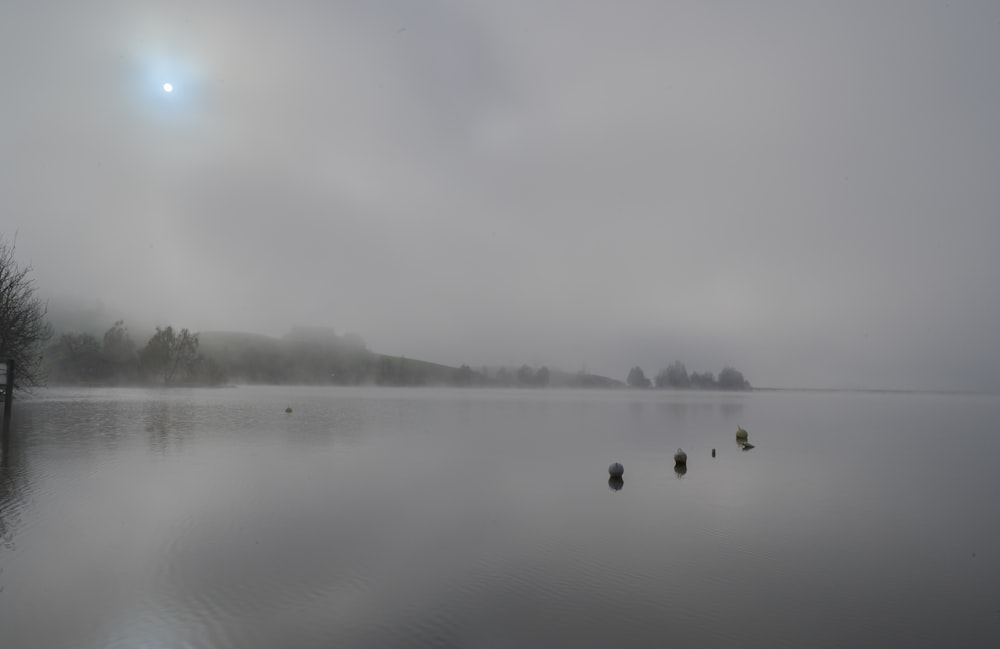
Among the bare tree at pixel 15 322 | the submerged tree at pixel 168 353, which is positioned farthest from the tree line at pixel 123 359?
the bare tree at pixel 15 322

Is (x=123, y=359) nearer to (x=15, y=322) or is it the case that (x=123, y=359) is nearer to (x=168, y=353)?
(x=168, y=353)

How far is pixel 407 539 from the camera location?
1478 cm

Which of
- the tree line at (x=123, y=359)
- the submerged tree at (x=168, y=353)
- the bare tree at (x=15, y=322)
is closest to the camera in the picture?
the bare tree at (x=15, y=322)

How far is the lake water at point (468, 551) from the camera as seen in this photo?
31.5 feet

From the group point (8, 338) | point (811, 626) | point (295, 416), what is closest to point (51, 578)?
point (811, 626)

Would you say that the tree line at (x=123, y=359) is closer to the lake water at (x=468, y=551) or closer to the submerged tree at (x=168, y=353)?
the submerged tree at (x=168, y=353)

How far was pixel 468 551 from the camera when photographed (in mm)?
13906

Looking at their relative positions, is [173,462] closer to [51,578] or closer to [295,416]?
[51,578]

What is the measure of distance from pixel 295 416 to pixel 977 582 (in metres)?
50.9

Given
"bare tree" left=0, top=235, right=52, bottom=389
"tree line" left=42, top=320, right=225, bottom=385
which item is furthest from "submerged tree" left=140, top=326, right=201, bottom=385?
"bare tree" left=0, top=235, right=52, bottom=389

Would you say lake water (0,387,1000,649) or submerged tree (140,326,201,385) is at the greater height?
submerged tree (140,326,201,385)

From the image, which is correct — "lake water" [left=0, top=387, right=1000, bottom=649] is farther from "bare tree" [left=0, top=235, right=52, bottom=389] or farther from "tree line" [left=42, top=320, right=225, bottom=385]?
"tree line" [left=42, top=320, right=225, bottom=385]

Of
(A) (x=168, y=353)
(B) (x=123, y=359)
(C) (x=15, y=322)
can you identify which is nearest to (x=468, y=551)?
(C) (x=15, y=322)

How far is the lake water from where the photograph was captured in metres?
9.59
